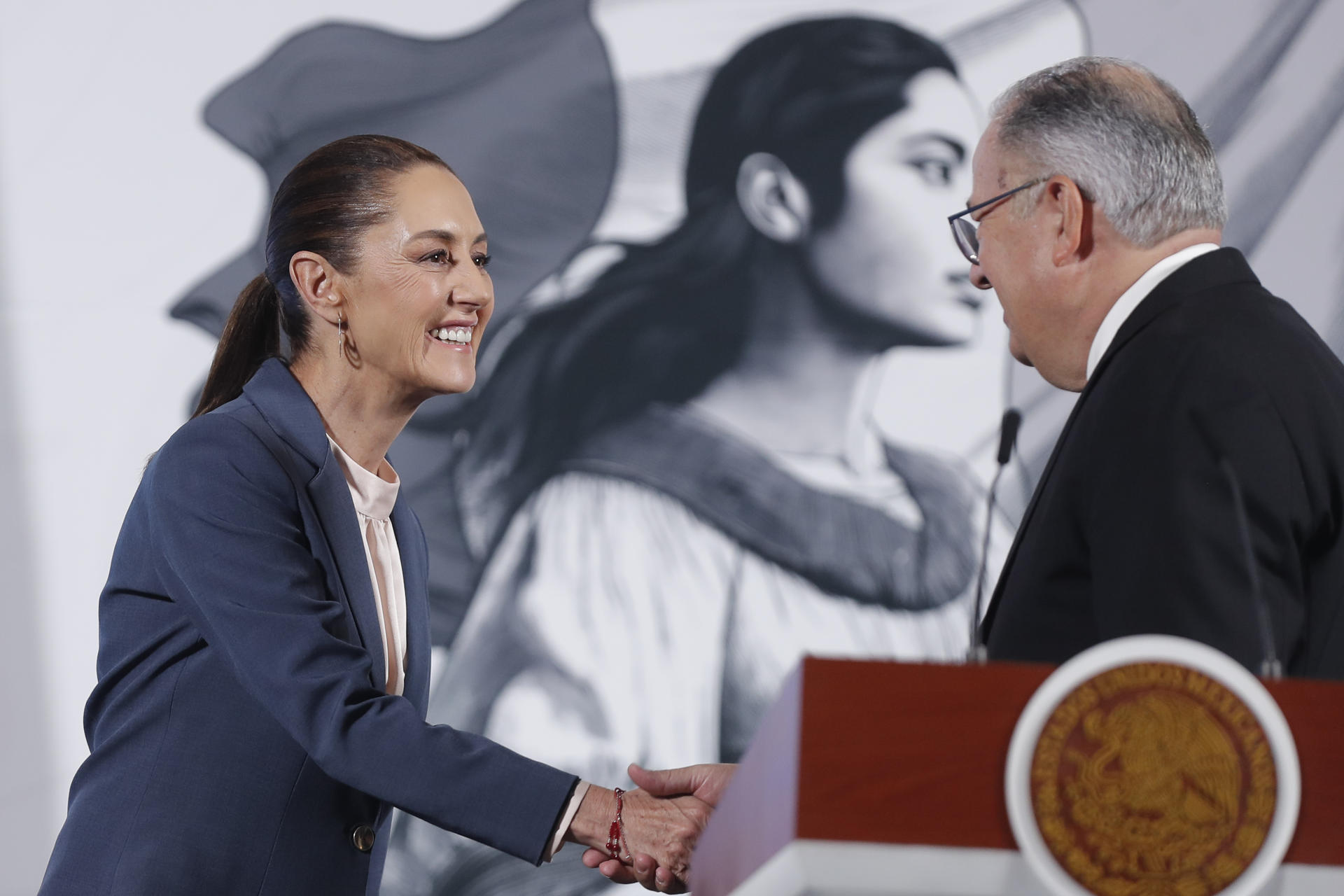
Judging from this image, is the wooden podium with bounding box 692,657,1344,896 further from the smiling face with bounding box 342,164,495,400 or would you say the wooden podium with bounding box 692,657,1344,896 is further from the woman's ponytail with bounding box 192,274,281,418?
the woman's ponytail with bounding box 192,274,281,418

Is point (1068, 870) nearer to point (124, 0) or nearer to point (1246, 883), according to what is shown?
point (1246, 883)

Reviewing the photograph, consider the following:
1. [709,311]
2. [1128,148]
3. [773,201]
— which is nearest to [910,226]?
[773,201]

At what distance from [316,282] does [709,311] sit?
5.34 feet

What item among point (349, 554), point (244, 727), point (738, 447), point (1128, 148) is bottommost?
point (738, 447)

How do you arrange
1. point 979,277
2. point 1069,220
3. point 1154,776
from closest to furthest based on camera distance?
point 1154,776, point 1069,220, point 979,277

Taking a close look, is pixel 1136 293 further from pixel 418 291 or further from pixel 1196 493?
pixel 418 291

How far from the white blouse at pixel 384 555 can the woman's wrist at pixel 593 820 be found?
35 centimetres

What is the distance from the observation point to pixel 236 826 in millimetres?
1602

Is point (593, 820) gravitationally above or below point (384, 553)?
below

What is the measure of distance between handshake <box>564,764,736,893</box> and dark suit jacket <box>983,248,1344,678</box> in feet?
1.78

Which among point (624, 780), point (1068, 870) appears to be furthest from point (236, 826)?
point (624, 780)

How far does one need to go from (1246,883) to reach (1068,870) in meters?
0.11

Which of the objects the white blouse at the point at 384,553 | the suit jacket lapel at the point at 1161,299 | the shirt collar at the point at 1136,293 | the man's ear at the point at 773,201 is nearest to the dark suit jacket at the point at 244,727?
the white blouse at the point at 384,553

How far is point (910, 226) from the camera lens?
138 inches
